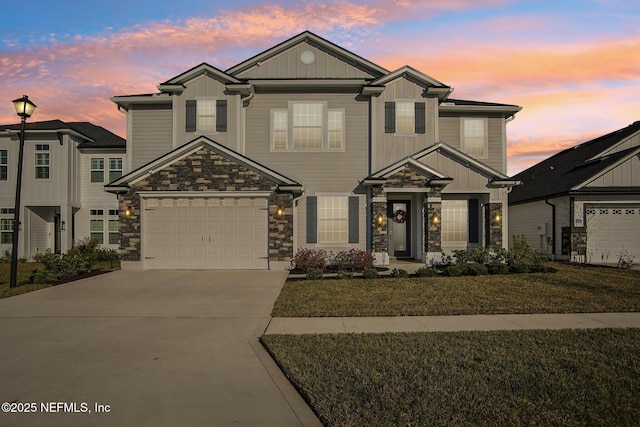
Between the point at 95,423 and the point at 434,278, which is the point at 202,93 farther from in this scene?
the point at 95,423

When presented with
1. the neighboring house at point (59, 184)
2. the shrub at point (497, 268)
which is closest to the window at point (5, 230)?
the neighboring house at point (59, 184)

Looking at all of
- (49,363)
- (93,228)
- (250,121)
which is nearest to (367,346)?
(49,363)

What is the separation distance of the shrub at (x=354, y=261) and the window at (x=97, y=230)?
12819mm

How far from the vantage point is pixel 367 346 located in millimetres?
6414

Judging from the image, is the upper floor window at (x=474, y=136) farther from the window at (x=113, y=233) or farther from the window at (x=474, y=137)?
the window at (x=113, y=233)

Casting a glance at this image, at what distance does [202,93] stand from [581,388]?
52.5 feet

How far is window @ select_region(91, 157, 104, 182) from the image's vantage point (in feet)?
72.1

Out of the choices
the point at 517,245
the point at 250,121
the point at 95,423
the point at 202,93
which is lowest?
the point at 95,423

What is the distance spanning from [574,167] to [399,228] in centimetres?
1019

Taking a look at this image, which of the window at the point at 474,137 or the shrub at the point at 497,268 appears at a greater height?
the window at the point at 474,137

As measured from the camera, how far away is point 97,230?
21984 mm

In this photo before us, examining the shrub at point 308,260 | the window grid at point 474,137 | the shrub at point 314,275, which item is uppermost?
the window grid at point 474,137

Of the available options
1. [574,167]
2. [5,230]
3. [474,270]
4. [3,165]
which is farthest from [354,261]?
[3,165]

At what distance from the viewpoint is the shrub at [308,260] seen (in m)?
15.2
